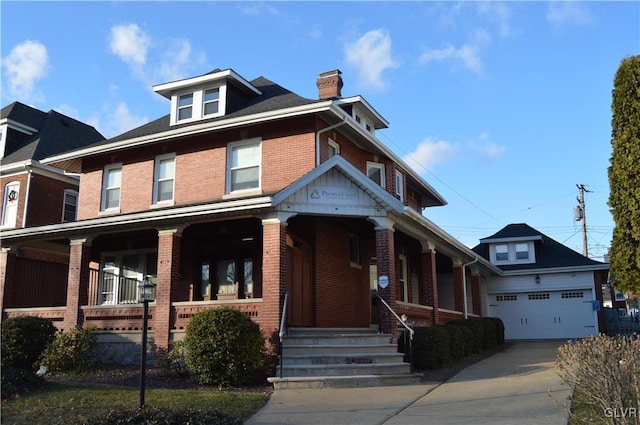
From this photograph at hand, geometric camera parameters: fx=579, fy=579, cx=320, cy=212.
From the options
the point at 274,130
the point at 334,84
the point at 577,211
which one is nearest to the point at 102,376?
the point at 274,130

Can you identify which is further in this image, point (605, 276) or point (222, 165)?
point (605, 276)

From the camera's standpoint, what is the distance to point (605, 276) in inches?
1231

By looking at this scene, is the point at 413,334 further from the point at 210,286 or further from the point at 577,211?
the point at 577,211

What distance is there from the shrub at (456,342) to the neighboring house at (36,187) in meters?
12.7

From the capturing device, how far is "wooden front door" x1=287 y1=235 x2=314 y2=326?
49.0 ft

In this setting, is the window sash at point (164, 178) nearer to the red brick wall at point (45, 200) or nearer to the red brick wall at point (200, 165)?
the red brick wall at point (200, 165)

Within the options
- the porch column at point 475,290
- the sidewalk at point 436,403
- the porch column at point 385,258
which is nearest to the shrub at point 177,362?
the sidewalk at point 436,403

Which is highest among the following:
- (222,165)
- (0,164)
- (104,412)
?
(0,164)

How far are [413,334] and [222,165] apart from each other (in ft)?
23.7

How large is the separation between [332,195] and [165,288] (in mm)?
4701

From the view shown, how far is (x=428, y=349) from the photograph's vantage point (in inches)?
541

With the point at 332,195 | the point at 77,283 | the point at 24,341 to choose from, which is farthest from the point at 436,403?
the point at 77,283

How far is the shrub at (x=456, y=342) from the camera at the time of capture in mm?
15352

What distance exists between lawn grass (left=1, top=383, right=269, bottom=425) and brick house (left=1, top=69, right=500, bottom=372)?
2.71 metres
